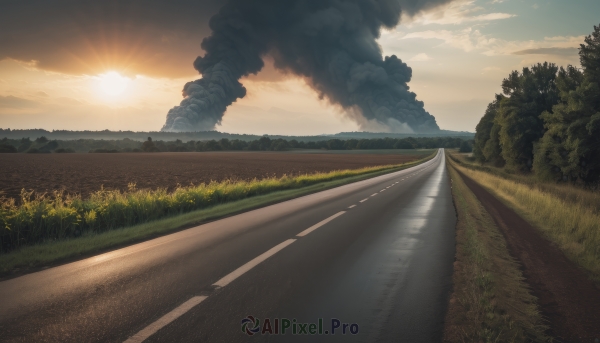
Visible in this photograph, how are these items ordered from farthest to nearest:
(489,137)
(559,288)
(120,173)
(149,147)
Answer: (149,147), (489,137), (120,173), (559,288)

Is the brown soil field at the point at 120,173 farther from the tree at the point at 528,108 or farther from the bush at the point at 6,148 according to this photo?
the bush at the point at 6,148

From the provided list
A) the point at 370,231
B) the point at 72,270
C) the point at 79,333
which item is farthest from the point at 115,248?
the point at 370,231

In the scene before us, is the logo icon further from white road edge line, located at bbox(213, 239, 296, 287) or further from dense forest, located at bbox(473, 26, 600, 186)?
dense forest, located at bbox(473, 26, 600, 186)

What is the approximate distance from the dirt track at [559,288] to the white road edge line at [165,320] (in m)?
4.14

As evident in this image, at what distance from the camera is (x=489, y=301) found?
546 cm

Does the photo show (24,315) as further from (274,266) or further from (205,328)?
(274,266)

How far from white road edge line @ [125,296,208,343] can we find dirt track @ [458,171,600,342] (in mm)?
4144

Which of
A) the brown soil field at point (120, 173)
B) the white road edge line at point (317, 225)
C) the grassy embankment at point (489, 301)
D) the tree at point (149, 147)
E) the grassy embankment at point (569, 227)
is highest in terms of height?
the tree at point (149, 147)

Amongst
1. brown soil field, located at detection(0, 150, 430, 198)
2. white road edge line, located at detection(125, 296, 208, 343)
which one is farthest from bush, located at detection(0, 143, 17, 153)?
white road edge line, located at detection(125, 296, 208, 343)

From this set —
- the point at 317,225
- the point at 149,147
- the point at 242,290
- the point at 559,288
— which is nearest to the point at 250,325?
the point at 242,290

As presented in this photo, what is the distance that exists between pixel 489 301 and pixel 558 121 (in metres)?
40.9

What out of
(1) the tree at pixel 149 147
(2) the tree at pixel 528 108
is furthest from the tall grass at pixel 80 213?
(1) the tree at pixel 149 147

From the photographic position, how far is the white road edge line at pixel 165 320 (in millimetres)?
4137

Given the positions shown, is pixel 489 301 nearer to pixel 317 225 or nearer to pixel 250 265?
pixel 250 265
